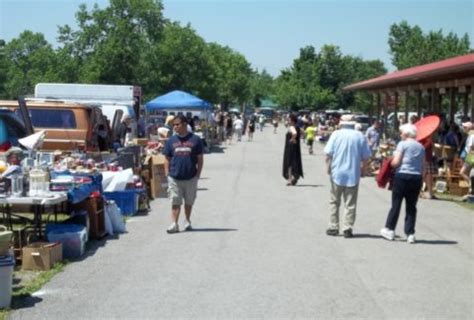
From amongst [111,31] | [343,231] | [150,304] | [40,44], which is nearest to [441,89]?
[343,231]

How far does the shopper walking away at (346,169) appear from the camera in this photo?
11.5m

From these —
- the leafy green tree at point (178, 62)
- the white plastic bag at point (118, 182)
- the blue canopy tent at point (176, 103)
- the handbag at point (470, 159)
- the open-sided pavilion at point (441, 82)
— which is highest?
the leafy green tree at point (178, 62)

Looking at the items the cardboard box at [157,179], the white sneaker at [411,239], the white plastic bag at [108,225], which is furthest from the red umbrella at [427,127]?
the white plastic bag at [108,225]

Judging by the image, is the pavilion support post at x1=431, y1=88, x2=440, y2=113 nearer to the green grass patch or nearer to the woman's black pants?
the woman's black pants

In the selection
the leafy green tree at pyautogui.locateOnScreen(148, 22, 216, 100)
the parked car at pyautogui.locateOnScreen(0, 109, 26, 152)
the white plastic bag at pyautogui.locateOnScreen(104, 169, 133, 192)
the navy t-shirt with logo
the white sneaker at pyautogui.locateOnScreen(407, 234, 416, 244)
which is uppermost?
the leafy green tree at pyautogui.locateOnScreen(148, 22, 216, 100)

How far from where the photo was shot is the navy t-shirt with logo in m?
11.8

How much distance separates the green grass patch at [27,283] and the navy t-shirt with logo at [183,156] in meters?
2.73

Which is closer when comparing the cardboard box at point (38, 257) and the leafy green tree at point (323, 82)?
the cardboard box at point (38, 257)

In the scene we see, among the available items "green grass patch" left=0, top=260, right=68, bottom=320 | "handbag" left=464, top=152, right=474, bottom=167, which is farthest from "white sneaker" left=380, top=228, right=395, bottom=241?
"handbag" left=464, top=152, right=474, bottom=167

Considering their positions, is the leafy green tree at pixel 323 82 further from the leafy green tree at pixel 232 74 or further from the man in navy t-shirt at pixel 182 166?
the man in navy t-shirt at pixel 182 166

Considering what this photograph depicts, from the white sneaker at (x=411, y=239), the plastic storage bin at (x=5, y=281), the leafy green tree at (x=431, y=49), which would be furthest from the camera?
the leafy green tree at (x=431, y=49)

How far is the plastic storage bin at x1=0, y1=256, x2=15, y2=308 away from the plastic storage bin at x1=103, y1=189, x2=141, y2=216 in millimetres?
6149

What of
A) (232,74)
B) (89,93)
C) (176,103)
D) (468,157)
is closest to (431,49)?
(232,74)

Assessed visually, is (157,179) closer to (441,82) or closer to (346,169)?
(346,169)
